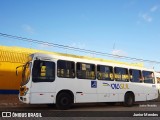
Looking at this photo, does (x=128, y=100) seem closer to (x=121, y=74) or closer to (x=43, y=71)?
(x=121, y=74)

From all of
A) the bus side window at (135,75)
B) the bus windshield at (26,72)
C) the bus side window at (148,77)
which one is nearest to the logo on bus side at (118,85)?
the bus side window at (135,75)

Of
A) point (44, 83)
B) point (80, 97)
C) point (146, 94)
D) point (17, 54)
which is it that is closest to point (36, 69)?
point (44, 83)

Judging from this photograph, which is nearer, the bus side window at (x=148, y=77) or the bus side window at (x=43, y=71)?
the bus side window at (x=43, y=71)

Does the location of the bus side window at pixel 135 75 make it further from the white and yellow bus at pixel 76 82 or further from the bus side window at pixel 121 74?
the bus side window at pixel 121 74

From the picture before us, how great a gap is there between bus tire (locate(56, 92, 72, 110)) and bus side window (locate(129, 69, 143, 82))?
20.2 ft

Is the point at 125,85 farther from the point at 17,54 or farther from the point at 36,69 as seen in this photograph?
the point at 17,54

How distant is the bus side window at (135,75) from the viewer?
19.6 m

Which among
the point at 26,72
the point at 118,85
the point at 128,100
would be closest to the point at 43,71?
the point at 26,72

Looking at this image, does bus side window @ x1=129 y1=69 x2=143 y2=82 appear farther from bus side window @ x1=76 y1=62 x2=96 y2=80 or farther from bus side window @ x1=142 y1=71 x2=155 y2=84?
Result: bus side window @ x1=76 y1=62 x2=96 y2=80

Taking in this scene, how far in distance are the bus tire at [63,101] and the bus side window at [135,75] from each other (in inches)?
242

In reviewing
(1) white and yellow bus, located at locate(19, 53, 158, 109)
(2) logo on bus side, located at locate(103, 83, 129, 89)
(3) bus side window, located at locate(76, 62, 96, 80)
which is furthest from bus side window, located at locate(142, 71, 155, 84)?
(3) bus side window, located at locate(76, 62, 96, 80)

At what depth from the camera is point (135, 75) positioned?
19.9 m

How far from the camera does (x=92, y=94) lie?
16.7m

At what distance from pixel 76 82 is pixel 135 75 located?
5.94 m
